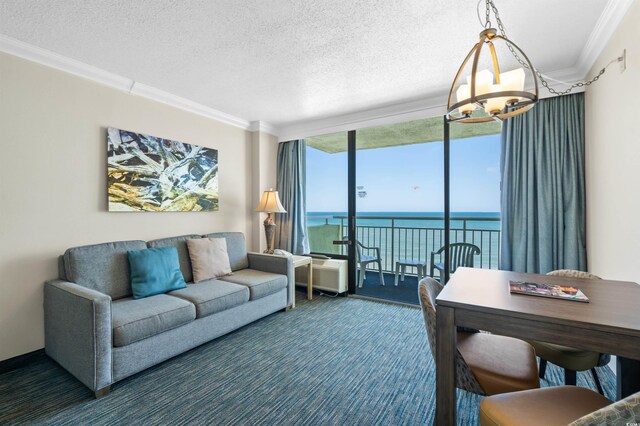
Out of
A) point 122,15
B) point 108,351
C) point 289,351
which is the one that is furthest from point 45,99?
point 289,351

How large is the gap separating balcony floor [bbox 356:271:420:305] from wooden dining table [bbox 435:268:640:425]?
248 cm

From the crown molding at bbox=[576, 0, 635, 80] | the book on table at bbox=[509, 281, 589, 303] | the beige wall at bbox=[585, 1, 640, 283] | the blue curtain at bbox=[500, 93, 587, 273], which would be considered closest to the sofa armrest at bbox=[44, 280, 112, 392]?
the book on table at bbox=[509, 281, 589, 303]

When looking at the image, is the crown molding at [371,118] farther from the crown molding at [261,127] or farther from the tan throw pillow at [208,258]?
the tan throw pillow at [208,258]

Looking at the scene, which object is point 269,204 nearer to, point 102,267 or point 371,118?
point 371,118

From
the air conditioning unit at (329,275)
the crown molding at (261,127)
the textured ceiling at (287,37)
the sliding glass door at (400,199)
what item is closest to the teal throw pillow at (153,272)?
the textured ceiling at (287,37)

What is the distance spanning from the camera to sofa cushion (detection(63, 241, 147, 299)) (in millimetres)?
2383

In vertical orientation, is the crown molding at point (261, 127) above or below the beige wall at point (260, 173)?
above

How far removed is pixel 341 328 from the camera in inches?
Result: 120

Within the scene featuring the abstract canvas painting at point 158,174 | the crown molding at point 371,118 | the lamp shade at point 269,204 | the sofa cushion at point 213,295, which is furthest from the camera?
the lamp shade at point 269,204

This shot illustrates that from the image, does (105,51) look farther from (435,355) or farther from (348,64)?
(435,355)

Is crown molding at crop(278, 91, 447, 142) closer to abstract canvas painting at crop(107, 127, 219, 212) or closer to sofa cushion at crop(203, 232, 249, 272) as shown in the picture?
abstract canvas painting at crop(107, 127, 219, 212)

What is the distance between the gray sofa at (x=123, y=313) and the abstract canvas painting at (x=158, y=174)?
444mm

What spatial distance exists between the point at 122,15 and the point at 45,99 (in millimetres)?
1141

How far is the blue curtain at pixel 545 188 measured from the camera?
2719 millimetres
